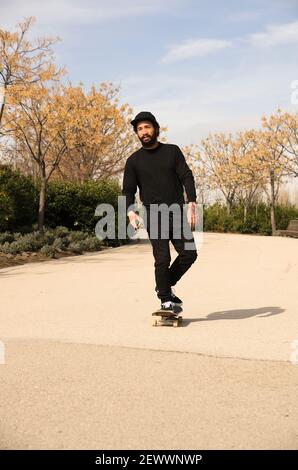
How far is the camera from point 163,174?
607 cm

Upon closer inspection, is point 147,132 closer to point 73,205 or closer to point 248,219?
point 73,205

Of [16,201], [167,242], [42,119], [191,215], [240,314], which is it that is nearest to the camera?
[191,215]

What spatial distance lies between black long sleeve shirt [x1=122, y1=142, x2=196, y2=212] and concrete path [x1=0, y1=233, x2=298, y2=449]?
1.29m

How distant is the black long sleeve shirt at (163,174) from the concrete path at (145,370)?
1294mm

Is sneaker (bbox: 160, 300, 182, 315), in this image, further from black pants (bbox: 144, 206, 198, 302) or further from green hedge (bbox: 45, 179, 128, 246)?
green hedge (bbox: 45, 179, 128, 246)

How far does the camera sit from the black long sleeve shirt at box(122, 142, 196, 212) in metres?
6.06

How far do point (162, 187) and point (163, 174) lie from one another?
13 centimetres

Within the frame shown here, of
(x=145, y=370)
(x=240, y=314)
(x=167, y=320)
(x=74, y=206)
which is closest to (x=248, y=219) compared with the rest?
(x=74, y=206)

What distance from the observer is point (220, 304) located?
25.2 ft
